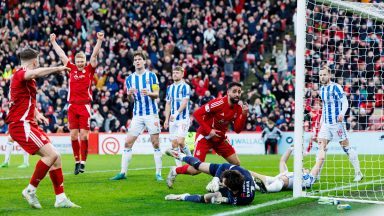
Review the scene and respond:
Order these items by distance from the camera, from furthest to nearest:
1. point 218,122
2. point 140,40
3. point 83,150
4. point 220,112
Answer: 1. point 140,40
2. point 83,150
3. point 218,122
4. point 220,112

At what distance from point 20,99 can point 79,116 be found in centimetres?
560

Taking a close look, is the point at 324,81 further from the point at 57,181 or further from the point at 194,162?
the point at 57,181

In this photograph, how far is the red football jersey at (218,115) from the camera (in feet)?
39.2

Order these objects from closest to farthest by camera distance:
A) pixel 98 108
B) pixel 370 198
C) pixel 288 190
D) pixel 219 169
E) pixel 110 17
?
pixel 219 169
pixel 370 198
pixel 288 190
pixel 98 108
pixel 110 17

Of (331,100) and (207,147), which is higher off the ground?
(331,100)

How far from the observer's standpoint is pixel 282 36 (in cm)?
3259

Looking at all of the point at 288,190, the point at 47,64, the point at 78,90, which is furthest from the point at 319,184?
the point at 47,64

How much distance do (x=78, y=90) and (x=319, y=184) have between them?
5711 millimetres

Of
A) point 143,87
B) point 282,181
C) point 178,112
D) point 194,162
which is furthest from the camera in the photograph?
point 178,112

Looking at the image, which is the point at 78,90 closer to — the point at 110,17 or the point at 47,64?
the point at 47,64

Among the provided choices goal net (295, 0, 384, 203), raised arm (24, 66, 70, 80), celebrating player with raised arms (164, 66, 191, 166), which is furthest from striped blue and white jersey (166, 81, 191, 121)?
raised arm (24, 66, 70, 80)

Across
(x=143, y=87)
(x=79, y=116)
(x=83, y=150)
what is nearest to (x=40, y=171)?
(x=143, y=87)

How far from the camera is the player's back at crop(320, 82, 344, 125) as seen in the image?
14461 mm

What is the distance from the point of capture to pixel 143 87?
46.7 feet
